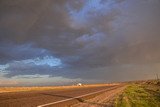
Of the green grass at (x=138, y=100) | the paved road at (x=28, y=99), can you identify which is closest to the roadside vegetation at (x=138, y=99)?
the green grass at (x=138, y=100)

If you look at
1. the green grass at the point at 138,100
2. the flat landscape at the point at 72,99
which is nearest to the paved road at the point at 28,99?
the flat landscape at the point at 72,99

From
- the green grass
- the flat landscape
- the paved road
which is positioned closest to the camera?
the paved road

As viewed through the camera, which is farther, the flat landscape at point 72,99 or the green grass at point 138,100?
the green grass at point 138,100

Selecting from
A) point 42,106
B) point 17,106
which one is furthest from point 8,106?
point 42,106

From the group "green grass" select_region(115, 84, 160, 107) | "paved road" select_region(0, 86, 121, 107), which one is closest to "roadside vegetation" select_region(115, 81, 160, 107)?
"green grass" select_region(115, 84, 160, 107)

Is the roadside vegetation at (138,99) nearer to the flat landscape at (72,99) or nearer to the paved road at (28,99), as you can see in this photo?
the flat landscape at (72,99)

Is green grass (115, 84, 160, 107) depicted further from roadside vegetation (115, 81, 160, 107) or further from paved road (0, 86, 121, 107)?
paved road (0, 86, 121, 107)

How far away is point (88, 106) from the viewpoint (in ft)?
67.6

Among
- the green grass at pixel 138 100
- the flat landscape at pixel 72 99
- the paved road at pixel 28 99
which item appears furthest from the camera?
the green grass at pixel 138 100

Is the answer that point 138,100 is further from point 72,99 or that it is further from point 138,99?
point 72,99

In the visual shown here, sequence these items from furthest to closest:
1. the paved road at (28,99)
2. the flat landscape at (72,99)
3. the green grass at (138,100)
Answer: the green grass at (138,100) < the flat landscape at (72,99) < the paved road at (28,99)

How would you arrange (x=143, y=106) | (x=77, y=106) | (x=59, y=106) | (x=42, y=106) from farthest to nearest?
1. (x=143, y=106)
2. (x=77, y=106)
3. (x=59, y=106)
4. (x=42, y=106)

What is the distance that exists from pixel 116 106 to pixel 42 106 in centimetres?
644

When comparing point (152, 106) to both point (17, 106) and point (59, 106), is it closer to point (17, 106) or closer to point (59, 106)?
point (59, 106)
